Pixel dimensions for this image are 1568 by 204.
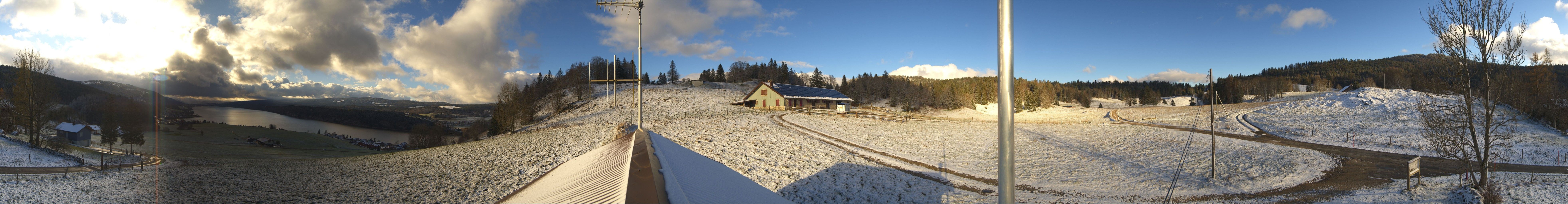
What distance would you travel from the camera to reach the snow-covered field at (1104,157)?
15.7 m

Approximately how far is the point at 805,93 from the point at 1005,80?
5383cm

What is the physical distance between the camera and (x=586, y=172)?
5.72 metres

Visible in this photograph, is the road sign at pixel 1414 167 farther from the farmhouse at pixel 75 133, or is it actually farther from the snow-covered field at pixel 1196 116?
the farmhouse at pixel 75 133

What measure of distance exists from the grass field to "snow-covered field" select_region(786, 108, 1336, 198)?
1196 inches

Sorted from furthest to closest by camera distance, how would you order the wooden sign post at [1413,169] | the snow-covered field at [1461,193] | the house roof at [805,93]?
the house roof at [805,93], the wooden sign post at [1413,169], the snow-covered field at [1461,193]

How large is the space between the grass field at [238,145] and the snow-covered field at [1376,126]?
52024 millimetres

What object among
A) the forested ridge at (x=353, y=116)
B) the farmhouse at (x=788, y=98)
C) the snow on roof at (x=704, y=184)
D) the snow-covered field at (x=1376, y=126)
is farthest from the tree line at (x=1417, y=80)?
the forested ridge at (x=353, y=116)

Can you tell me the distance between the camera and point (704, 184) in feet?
16.8

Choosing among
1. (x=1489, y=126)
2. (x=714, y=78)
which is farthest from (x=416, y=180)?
(x=714, y=78)

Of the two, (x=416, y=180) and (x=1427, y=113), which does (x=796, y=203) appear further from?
(x=1427, y=113)

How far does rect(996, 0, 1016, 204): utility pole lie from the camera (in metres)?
3.19

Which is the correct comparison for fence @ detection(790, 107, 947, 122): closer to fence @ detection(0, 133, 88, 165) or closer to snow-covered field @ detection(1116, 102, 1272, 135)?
snow-covered field @ detection(1116, 102, 1272, 135)

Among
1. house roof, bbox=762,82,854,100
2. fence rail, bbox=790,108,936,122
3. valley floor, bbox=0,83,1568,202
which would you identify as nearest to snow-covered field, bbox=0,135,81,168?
valley floor, bbox=0,83,1568,202

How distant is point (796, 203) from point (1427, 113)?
19324mm
